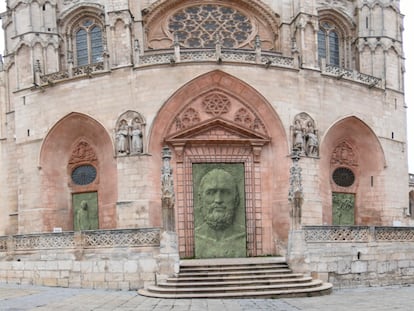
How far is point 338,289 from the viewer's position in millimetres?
15852

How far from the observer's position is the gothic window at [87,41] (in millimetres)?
23844

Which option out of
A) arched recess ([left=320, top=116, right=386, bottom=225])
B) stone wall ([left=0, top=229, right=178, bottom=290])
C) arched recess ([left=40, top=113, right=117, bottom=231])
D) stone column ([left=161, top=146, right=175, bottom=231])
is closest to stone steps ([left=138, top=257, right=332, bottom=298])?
stone wall ([left=0, top=229, right=178, bottom=290])

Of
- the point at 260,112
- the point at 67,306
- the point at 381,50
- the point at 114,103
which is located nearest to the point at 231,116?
the point at 260,112

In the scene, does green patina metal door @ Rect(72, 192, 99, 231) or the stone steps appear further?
green patina metal door @ Rect(72, 192, 99, 231)

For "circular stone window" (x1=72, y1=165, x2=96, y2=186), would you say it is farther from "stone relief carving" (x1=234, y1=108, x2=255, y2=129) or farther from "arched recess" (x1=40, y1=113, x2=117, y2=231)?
"stone relief carving" (x1=234, y1=108, x2=255, y2=129)

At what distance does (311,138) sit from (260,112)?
7.34ft

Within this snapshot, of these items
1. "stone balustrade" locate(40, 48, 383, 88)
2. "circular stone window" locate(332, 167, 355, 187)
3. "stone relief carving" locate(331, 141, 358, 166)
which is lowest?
"circular stone window" locate(332, 167, 355, 187)

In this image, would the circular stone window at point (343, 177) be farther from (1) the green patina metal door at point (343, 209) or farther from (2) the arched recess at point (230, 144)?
(2) the arched recess at point (230, 144)

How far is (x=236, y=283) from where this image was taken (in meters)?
14.5

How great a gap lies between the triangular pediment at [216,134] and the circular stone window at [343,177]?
4.28 m

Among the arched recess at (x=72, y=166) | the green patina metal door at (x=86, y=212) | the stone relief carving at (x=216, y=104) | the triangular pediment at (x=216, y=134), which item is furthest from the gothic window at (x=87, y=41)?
the triangular pediment at (x=216, y=134)

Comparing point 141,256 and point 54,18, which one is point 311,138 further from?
point 54,18

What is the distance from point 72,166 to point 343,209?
11.7 m

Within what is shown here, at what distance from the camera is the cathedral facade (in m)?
20.2
